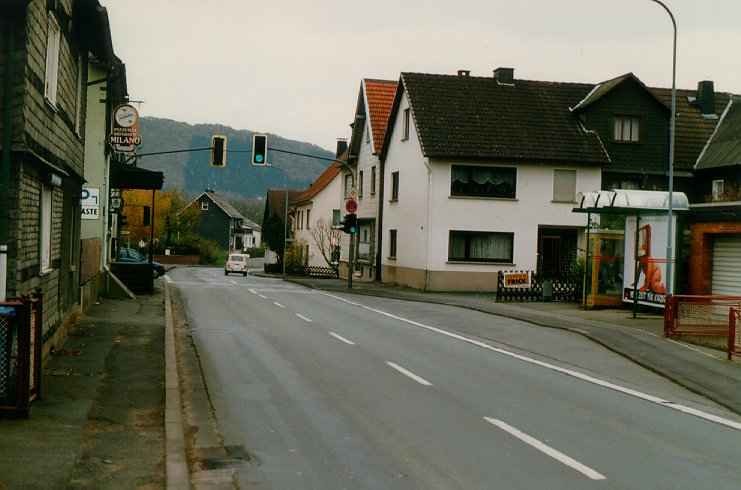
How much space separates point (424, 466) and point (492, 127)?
32877 mm

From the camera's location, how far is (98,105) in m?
27.2

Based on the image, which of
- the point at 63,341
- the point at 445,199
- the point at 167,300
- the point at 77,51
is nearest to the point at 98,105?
Answer: the point at 167,300

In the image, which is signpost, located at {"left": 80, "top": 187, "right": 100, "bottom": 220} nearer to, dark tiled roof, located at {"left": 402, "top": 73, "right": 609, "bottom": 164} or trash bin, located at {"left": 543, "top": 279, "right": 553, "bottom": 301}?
trash bin, located at {"left": 543, "top": 279, "right": 553, "bottom": 301}

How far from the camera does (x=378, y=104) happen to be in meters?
48.7

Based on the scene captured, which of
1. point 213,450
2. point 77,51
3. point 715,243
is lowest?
point 213,450

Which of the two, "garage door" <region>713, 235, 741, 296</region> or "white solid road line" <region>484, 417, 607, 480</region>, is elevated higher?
"garage door" <region>713, 235, 741, 296</region>

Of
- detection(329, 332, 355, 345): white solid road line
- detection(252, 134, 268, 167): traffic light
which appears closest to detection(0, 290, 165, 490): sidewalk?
detection(329, 332, 355, 345): white solid road line

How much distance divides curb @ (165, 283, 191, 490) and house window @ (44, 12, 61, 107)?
4454 millimetres

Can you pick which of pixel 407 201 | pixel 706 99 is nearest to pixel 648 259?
pixel 407 201

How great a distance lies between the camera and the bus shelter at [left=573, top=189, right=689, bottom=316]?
80.7ft

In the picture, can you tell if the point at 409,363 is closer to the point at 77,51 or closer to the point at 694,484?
the point at 694,484

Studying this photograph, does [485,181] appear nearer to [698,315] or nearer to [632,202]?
[632,202]

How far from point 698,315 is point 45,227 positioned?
42.5 ft

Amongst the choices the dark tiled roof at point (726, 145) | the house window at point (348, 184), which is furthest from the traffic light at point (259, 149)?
the house window at point (348, 184)
